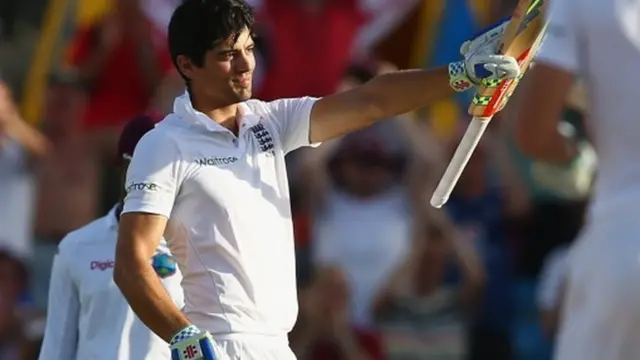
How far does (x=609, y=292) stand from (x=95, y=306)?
2348mm

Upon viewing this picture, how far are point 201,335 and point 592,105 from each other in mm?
1369

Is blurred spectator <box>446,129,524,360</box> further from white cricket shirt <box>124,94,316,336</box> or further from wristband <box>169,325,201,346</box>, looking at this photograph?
wristband <box>169,325,201,346</box>

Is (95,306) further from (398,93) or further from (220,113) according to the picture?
(398,93)

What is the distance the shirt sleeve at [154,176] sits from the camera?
5.01 meters

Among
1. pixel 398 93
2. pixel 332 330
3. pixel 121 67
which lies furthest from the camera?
pixel 121 67

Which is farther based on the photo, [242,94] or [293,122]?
[293,122]

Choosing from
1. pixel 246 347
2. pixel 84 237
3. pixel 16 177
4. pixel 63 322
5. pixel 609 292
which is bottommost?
pixel 16 177

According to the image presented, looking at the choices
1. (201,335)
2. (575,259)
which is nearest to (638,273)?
(575,259)

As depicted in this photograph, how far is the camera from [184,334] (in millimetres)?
4855

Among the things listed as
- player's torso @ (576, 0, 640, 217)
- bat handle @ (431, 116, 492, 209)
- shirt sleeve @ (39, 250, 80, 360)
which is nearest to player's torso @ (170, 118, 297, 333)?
bat handle @ (431, 116, 492, 209)

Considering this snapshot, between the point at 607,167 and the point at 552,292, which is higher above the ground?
the point at 607,167

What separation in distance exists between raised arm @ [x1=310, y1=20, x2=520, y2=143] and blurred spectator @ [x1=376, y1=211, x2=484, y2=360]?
13.9ft

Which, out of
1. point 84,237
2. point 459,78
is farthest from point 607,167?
point 84,237

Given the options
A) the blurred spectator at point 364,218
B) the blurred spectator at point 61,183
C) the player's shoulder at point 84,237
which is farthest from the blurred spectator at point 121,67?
the player's shoulder at point 84,237
